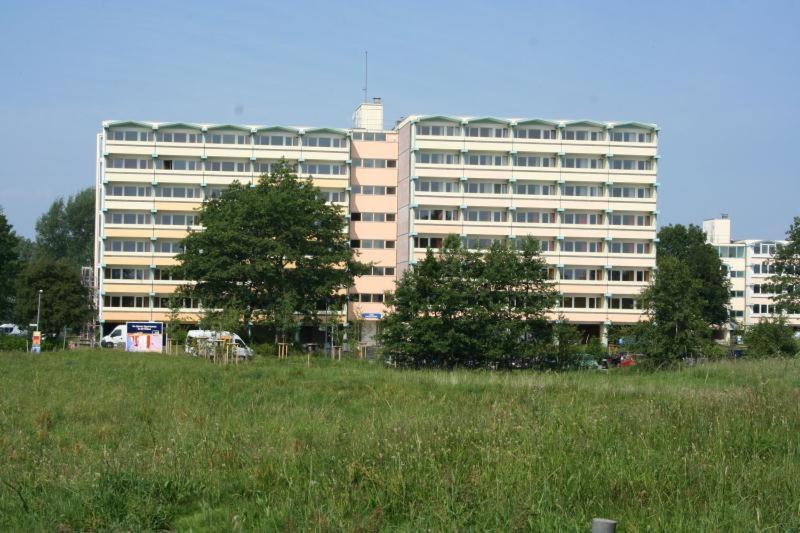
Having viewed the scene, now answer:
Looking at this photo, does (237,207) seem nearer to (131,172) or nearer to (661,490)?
(131,172)

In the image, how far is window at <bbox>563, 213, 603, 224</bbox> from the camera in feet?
335

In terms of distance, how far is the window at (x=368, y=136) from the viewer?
10606 centimetres

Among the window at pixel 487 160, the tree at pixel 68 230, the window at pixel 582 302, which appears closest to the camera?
the window at pixel 582 302

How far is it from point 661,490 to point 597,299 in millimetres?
94579

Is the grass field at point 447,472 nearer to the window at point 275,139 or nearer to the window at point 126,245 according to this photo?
the window at point 126,245

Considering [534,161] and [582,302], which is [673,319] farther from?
[534,161]

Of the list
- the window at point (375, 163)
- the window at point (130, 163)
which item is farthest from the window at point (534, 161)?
the window at point (130, 163)

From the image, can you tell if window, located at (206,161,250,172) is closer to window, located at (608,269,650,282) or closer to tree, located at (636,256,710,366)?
window, located at (608,269,650,282)

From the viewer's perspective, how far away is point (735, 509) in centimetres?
Answer: 859

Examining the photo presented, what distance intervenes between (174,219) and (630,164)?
5249cm

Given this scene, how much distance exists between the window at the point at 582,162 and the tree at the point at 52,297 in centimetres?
5476

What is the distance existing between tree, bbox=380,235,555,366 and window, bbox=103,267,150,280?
159 feet

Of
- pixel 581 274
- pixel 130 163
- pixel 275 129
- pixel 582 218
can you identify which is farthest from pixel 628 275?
pixel 130 163

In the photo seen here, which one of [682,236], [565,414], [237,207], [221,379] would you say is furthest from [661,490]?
[682,236]
